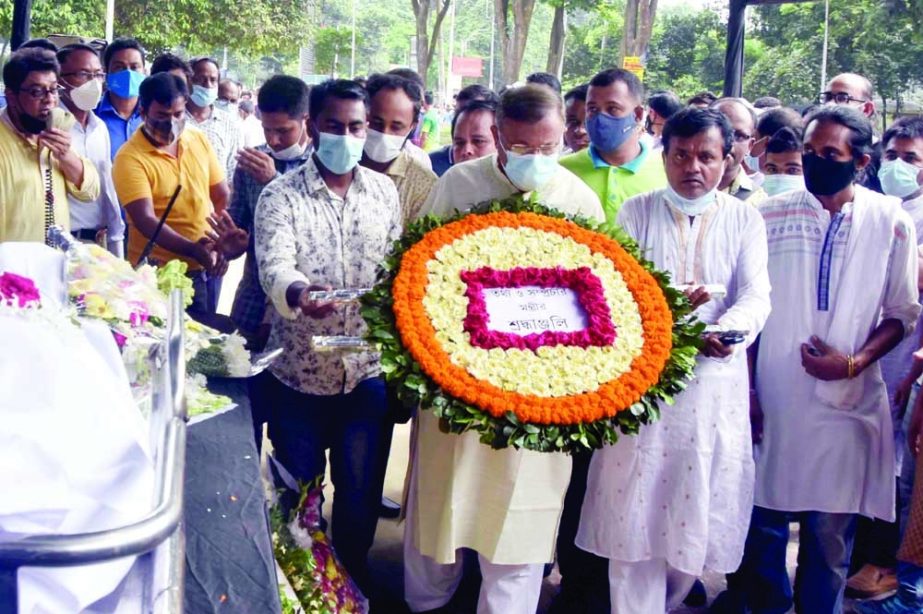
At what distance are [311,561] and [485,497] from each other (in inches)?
25.9

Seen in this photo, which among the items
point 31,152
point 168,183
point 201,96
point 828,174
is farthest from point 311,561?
point 201,96

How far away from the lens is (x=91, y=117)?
624 cm

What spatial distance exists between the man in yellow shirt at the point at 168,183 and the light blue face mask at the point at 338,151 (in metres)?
1.39

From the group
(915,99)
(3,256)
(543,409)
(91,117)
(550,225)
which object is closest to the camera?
(3,256)

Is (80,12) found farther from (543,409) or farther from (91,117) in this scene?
(543,409)

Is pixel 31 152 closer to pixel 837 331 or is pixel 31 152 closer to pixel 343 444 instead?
pixel 343 444

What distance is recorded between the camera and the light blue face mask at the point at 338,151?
12.9 feet

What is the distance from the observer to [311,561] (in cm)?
347

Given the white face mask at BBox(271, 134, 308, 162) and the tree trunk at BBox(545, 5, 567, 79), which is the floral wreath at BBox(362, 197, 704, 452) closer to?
the white face mask at BBox(271, 134, 308, 162)

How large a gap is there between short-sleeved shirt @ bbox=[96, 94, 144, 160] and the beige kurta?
13.2 ft

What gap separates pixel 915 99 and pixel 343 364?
30.1 m

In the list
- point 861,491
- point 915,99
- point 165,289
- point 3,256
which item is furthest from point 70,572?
point 915,99

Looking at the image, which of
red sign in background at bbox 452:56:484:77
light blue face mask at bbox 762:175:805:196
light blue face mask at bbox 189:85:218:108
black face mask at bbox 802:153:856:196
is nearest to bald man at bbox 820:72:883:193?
light blue face mask at bbox 762:175:805:196

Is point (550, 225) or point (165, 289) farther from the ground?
point (550, 225)
